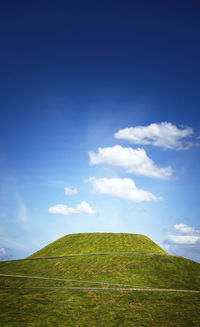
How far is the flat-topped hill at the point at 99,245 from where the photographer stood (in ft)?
209

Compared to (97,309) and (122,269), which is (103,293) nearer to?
(97,309)

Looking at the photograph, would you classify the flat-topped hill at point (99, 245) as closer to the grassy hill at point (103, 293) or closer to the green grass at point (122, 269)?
the grassy hill at point (103, 293)

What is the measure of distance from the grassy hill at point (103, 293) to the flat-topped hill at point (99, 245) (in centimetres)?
34

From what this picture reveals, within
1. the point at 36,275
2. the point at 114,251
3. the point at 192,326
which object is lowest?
the point at 192,326

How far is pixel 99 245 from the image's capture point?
67250 millimetres

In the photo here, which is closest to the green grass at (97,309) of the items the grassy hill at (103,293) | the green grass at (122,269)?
the grassy hill at (103,293)

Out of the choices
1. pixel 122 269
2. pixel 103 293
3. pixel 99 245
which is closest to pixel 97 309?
pixel 103 293

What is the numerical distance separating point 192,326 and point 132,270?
24297 mm

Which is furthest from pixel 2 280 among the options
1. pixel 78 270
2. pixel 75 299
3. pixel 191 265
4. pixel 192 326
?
pixel 191 265

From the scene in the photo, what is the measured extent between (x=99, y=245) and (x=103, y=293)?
1340 inches

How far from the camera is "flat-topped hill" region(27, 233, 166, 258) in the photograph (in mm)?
63750

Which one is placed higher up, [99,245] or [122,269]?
[99,245]

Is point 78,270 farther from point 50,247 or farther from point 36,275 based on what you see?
point 50,247

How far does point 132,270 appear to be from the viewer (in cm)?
4653
